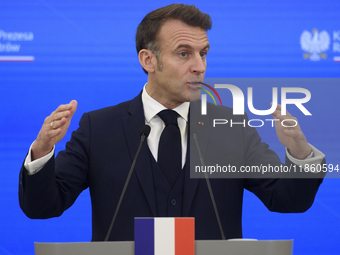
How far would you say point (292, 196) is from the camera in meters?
1.87

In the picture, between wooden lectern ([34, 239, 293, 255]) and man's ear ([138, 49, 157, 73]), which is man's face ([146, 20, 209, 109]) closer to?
man's ear ([138, 49, 157, 73])

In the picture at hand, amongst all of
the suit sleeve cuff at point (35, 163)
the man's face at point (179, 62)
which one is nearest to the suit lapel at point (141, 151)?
the man's face at point (179, 62)

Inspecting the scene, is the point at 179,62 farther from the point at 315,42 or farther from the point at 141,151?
the point at 315,42

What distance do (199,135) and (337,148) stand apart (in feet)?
2.05

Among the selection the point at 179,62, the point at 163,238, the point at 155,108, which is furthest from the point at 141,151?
the point at 163,238

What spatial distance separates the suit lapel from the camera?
1925mm

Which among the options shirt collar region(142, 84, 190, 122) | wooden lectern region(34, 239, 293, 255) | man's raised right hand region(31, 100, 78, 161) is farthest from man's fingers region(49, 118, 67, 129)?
shirt collar region(142, 84, 190, 122)

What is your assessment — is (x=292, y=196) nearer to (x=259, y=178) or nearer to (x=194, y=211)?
(x=259, y=178)

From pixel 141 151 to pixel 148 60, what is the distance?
500 millimetres

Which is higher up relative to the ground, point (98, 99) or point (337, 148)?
point (98, 99)

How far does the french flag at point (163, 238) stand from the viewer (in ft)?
4.27

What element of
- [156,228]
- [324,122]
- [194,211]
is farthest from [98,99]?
[156,228]

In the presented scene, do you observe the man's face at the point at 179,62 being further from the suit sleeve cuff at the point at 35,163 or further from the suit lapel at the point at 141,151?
the suit sleeve cuff at the point at 35,163

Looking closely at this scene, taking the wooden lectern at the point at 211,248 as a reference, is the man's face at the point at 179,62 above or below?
above
